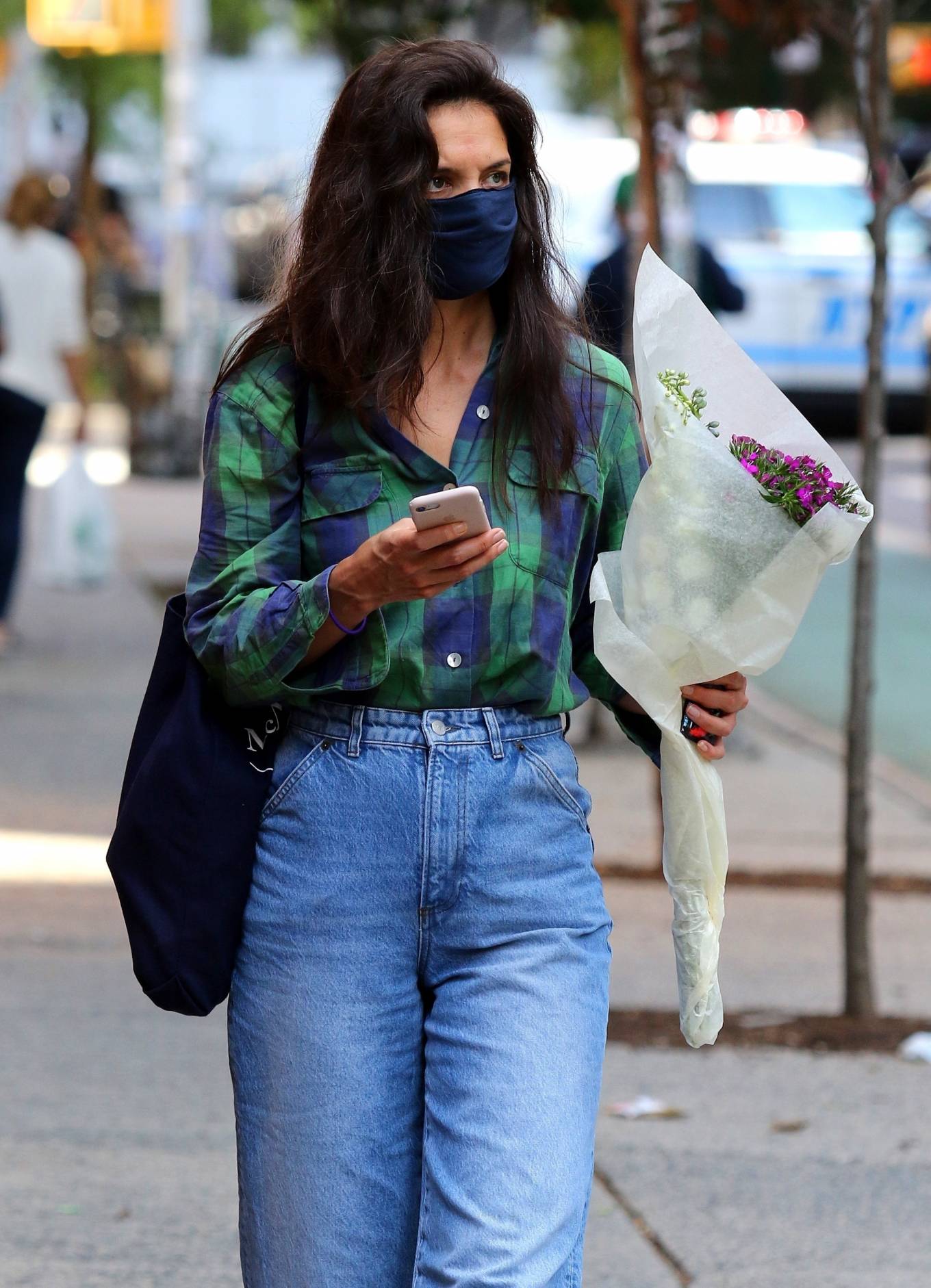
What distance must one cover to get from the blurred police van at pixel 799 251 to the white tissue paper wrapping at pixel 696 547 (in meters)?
16.4

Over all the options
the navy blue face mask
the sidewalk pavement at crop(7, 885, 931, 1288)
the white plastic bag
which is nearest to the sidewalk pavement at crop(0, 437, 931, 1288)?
the sidewalk pavement at crop(7, 885, 931, 1288)

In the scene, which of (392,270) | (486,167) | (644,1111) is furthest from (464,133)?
(644,1111)

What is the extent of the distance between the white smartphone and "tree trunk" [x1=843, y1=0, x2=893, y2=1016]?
2.79 m

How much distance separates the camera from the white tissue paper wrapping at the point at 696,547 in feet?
8.02

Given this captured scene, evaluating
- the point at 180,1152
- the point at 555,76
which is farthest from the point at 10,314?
the point at 555,76

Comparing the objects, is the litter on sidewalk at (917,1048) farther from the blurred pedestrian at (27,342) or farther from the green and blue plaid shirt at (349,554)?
the blurred pedestrian at (27,342)

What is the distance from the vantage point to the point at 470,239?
7.95 ft

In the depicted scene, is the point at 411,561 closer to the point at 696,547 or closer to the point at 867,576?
the point at 696,547

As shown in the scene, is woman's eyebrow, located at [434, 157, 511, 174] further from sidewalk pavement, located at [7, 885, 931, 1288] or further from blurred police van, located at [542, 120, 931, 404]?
blurred police van, located at [542, 120, 931, 404]

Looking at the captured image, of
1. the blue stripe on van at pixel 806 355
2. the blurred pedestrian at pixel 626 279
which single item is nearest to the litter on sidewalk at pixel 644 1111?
the blurred pedestrian at pixel 626 279

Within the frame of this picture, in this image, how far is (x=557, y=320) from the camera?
254 cm

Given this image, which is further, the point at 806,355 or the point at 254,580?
the point at 806,355

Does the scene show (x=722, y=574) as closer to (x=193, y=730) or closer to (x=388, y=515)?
(x=388, y=515)

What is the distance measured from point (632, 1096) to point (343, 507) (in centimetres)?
235
